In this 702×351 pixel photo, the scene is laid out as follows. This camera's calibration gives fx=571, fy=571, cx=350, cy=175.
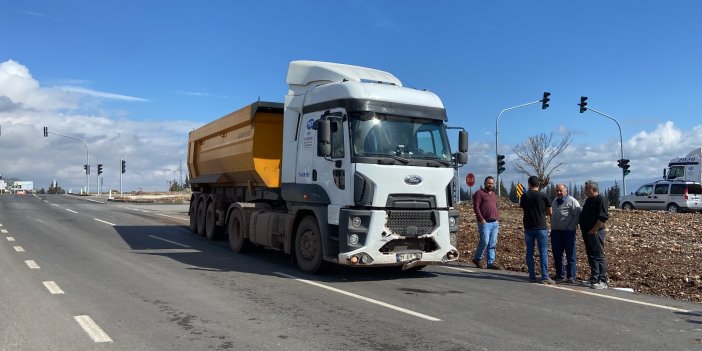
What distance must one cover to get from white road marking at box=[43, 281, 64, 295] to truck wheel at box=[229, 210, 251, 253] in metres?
4.52

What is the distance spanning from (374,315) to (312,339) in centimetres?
135

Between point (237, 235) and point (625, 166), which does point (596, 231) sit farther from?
point (625, 166)

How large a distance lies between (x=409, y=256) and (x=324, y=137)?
2.41 meters

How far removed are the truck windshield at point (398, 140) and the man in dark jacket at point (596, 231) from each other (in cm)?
244

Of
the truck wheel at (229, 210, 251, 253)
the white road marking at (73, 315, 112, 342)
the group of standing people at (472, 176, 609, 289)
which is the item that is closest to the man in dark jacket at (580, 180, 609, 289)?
the group of standing people at (472, 176, 609, 289)

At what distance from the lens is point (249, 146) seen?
1238 cm

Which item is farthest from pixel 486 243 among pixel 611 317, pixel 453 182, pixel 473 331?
pixel 473 331

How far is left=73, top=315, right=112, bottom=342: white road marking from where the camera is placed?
5.86 metres

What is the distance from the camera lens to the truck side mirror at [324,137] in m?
9.27

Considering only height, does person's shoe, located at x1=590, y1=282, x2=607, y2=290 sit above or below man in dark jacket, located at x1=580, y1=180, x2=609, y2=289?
below

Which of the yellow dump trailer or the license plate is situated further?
the yellow dump trailer

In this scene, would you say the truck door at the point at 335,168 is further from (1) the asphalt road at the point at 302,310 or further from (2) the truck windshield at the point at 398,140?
(1) the asphalt road at the point at 302,310

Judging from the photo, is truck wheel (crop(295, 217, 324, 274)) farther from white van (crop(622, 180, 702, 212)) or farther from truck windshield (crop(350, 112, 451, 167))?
white van (crop(622, 180, 702, 212))

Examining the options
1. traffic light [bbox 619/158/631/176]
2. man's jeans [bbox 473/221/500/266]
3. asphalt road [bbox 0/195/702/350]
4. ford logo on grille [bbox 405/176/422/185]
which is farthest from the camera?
traffic light [bbox 619/158/631/176]
